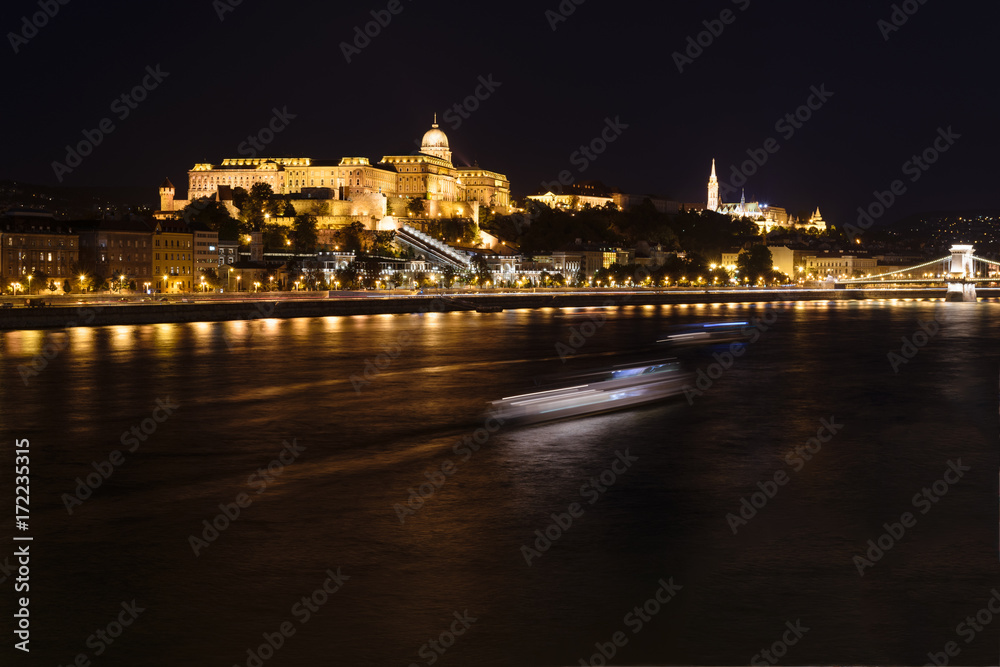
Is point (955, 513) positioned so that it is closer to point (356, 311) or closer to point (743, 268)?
point (356, 311)

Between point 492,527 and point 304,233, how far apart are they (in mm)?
71859

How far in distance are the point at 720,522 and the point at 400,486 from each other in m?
3.00

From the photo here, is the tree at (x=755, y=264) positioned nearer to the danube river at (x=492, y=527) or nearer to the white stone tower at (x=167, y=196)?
the white stone tower at (x=167, y=196)

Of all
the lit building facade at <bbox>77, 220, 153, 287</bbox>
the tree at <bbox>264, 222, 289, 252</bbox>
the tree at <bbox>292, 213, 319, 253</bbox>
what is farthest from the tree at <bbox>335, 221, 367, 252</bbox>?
the lit building facade at <bbox>77, 220, 153, 287</bbox>

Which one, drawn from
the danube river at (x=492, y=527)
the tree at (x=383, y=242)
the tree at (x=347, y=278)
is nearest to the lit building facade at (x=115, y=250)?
the tree at (x=347, y=278)

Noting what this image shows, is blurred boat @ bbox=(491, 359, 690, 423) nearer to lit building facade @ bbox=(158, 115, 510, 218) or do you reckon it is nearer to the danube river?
the danube river

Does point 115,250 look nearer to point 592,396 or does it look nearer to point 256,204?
point 256,204

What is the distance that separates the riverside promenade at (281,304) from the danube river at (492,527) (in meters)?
20.0

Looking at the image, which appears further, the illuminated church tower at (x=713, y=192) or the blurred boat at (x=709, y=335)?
the illuminated church tower at (x=713, y=192)

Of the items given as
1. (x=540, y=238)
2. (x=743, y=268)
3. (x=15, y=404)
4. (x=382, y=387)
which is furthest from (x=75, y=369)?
(x=743, y=268)

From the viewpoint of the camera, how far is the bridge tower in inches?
3027

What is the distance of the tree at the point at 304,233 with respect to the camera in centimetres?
7631

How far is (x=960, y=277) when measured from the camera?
8812 cm

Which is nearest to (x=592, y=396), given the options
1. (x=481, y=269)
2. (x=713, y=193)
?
(x=481, y=269)
